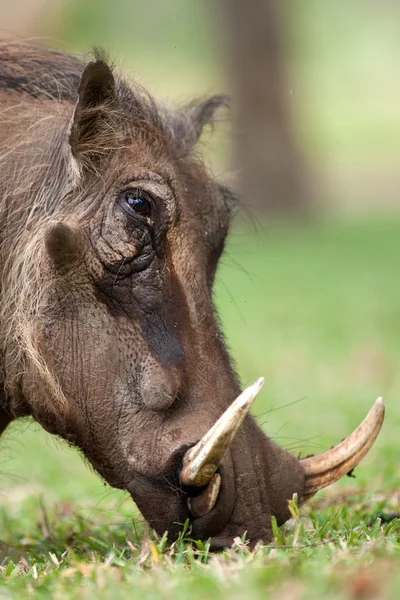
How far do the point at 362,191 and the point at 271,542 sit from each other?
20604mm

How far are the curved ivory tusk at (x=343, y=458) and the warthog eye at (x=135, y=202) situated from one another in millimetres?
958

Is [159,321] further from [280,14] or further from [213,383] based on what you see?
[280,14]

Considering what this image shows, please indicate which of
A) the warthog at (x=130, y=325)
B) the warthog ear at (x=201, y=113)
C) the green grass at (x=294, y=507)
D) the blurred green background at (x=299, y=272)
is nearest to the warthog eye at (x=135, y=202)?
Result: the warthog at (x=130, y=325)

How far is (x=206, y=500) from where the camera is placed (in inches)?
125

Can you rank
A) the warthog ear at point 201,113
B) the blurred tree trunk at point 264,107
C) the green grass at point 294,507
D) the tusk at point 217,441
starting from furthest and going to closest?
1. the blurred tree trunk at point 264,107
2. the warthog ear at point 201,113
3. the tusk at point 217,441
4. the green grass at point 294,507

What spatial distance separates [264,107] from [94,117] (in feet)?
48.2

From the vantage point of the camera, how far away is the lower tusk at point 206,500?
3160 mm

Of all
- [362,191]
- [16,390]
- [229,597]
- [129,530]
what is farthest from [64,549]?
[362,191]

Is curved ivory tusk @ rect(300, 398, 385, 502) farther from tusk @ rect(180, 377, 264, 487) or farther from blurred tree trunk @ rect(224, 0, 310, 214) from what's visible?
blurred tree trunk @ rect(224, 0, 310, 214)

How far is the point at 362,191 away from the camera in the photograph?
76.7 feet

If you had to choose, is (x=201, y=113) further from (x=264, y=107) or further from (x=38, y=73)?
(x=264, y=107)

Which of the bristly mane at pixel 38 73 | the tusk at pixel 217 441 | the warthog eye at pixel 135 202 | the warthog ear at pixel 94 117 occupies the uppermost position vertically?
the bristly mane at pixel 38 73

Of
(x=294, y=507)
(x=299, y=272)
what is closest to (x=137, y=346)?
(x=294, y=507)

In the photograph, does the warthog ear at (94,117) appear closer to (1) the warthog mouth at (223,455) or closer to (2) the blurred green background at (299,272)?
(2) the blurred green background at (299,272)
